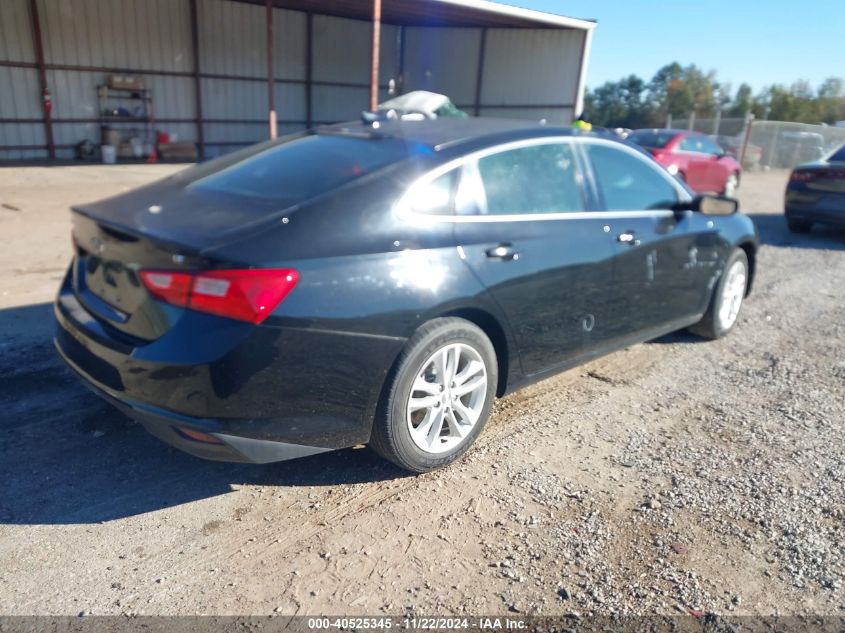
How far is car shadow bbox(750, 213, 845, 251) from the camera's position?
10.0 m

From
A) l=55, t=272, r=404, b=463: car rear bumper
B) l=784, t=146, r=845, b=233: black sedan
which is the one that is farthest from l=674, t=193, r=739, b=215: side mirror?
l=784, t=146, r=845, b=233: black sedan

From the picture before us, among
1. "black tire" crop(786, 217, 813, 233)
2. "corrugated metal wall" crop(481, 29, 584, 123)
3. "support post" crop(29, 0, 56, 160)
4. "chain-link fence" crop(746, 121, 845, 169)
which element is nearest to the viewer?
"black tire" crop(786, 217, 813, 233)

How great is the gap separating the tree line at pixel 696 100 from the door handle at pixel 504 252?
43.5 metres

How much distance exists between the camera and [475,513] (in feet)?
9.78

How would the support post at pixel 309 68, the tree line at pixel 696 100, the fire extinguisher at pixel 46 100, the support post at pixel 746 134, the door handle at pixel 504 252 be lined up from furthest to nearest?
the tree line at pixel 696 100 → the support post at pixel 746 134 → the support post at pixel 309 68 → the fire extinguisher at pixel 46 100 → the door handle at pixel 504 252

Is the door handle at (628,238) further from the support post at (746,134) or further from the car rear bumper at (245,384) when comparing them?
the support post at (746,134)

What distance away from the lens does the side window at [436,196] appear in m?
3.08

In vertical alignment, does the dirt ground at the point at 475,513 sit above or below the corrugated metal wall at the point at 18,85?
below

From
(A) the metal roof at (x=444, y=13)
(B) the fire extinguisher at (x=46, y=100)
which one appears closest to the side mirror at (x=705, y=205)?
(A) the metal roof at (x=444, y=13)

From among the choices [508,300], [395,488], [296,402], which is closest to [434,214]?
[508,300]

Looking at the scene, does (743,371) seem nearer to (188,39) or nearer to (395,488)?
(395,488)

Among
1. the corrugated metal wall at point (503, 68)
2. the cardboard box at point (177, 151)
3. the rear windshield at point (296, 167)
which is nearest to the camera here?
the rear windshield at point (296, 167)

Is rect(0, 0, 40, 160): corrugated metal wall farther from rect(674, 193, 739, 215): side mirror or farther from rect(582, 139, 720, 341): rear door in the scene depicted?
rect(674, 193, 739, 215): side mirror

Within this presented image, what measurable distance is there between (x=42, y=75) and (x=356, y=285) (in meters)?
16.7
